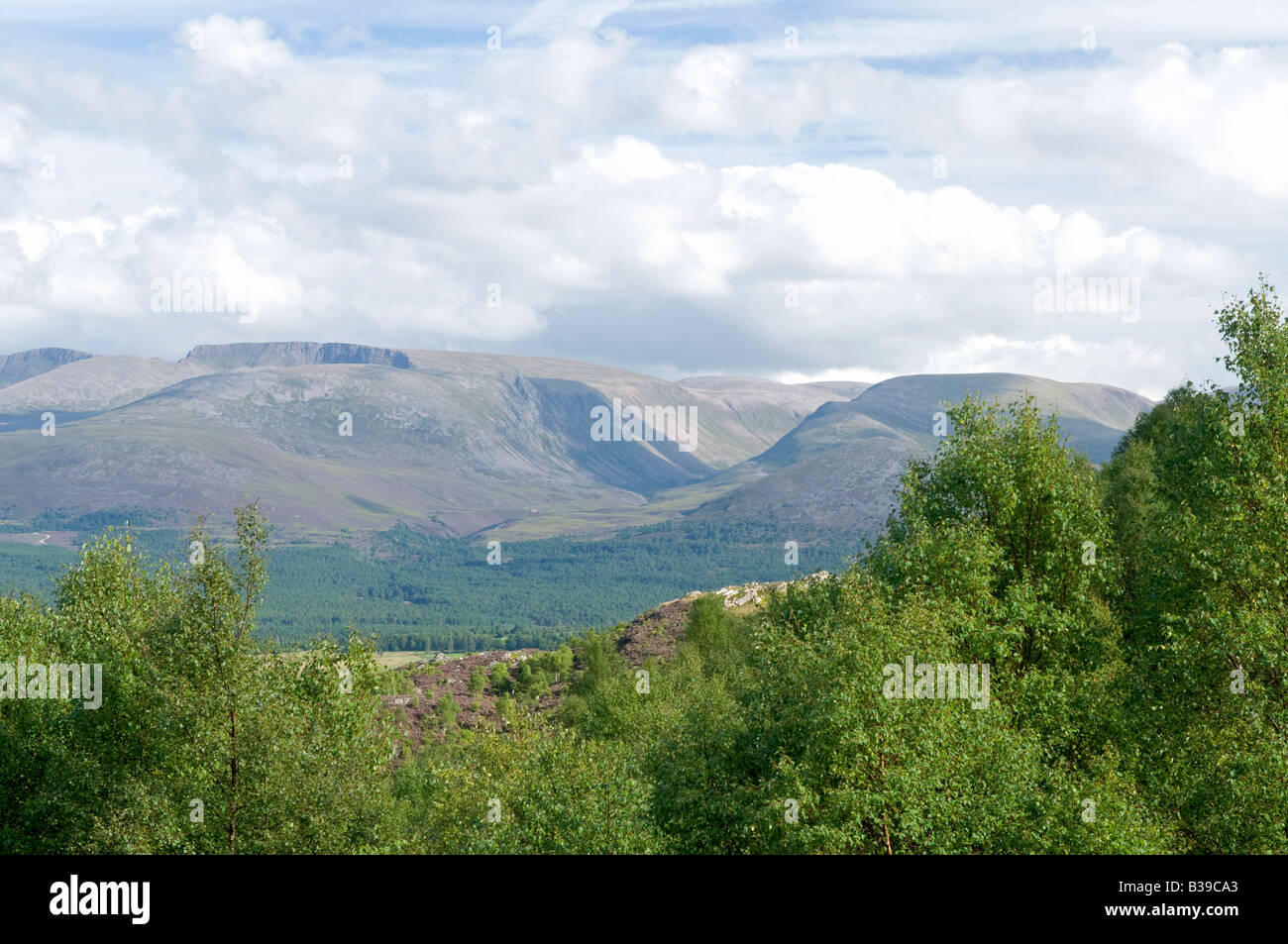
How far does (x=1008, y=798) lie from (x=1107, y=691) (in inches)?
474

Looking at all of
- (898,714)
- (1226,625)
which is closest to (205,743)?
(898,714)

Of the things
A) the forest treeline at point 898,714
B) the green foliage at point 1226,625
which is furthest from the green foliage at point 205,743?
the green foliage at point 1226,625

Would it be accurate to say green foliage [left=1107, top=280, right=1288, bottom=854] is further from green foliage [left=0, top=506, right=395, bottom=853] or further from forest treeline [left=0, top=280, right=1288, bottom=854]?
green foliage [left=0, top=506, right=395, bottom=853]

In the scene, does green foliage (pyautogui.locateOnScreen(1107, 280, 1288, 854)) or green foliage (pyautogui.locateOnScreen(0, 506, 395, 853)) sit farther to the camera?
green foliage (pyautogui.locateOnScreen(0, 506, 395, 853))

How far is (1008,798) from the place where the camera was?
123 ft

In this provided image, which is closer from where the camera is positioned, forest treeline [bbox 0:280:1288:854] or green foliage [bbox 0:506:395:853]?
forest treeline [bbox 0:280:1288:854]

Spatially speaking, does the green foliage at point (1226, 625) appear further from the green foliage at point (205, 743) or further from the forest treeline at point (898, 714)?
the green foliage at point (205, 743)

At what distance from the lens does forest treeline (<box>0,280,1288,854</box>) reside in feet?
124

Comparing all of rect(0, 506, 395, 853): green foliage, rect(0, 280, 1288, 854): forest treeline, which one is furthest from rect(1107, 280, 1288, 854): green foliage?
rect(0, 506, 395, 853): green foliage

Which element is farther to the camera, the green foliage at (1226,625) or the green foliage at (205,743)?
the green foliage at (205,743)

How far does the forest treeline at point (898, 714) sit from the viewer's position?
37.9m
